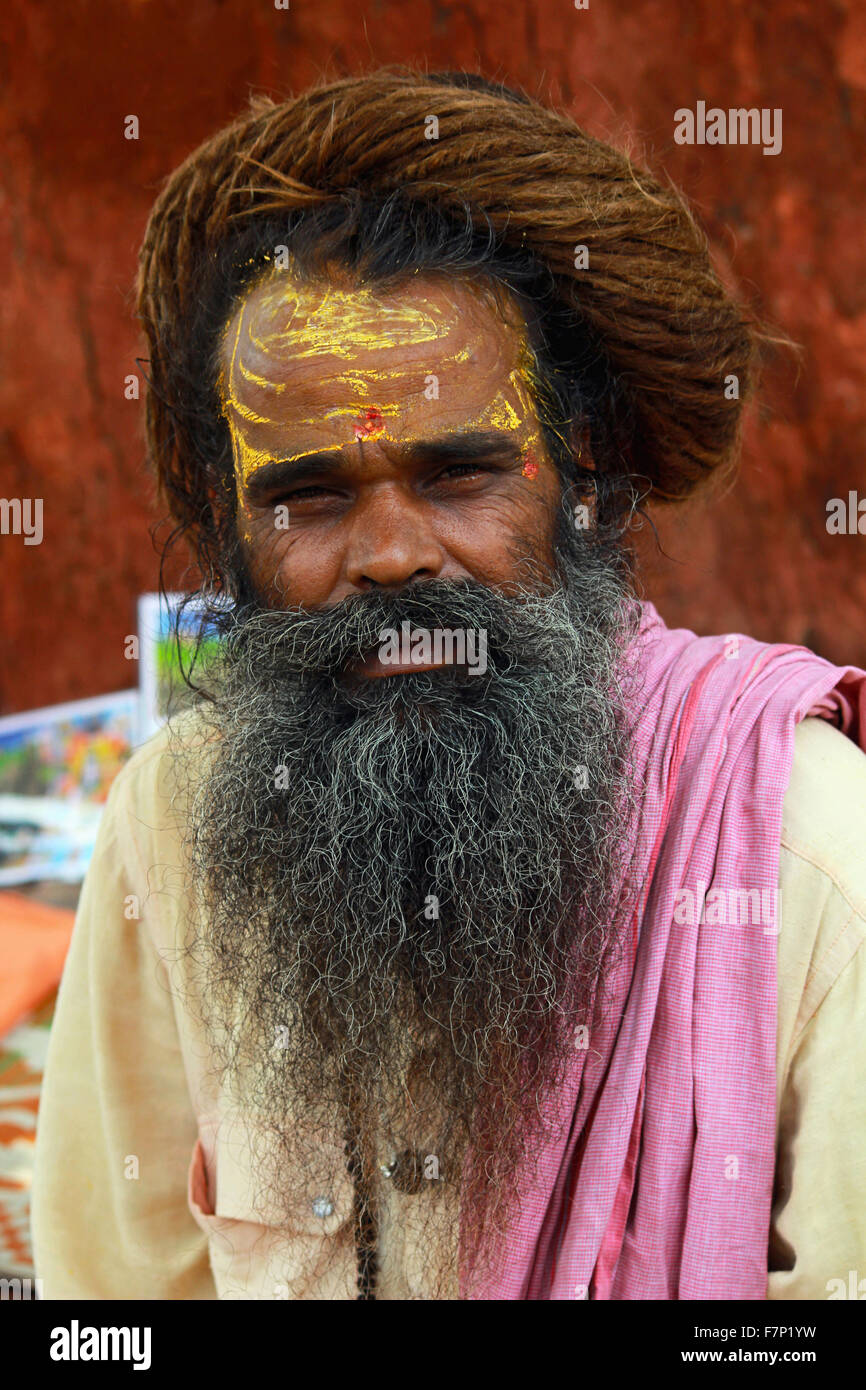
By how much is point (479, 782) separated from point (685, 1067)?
1.51ft

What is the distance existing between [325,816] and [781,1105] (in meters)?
0.73

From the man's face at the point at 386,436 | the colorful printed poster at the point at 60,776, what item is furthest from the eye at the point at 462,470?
the colorful printed poster at the point at 60,776

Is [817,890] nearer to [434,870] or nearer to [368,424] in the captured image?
[434,870]

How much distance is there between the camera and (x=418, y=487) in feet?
5.66

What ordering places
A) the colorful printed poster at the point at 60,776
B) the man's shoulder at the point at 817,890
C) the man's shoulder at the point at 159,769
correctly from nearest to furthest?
the man's shoulder at the point at 817,890, the man's shoulder at the point at 159,769, the colorful printed poster at the point at 60,776

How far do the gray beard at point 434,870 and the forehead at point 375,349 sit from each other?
29 centimetres

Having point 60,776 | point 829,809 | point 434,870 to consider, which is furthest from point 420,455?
point 60,776

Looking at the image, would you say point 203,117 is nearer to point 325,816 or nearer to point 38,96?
point 38,96

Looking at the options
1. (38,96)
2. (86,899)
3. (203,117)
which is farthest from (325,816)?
(38,96)

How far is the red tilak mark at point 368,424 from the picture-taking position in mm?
1675

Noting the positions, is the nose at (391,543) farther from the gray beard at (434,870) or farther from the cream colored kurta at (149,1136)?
the cream colored kurta at (149,1136)

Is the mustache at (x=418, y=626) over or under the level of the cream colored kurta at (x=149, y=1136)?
over

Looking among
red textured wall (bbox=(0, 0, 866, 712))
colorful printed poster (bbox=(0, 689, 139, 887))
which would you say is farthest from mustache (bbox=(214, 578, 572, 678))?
colorful printed poster (bbox=(0, 689, 139, 887))

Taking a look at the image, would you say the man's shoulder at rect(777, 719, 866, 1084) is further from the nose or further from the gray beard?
the nose
